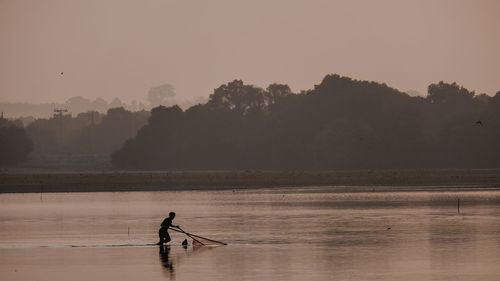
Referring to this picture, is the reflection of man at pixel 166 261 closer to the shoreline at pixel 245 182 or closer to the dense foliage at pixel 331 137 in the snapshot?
the shoreline at pixel 245 182

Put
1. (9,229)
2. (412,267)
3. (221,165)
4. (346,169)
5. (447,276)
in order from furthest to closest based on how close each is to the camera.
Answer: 1. (221,165)
2. (346,169)
3. (9,229)
4. (412,267)
5. (447,276)

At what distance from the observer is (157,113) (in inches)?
7746

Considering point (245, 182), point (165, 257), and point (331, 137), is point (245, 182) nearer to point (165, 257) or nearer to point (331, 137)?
point (331, 137)

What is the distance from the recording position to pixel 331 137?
17325cm

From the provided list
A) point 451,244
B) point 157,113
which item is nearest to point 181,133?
point 157,113

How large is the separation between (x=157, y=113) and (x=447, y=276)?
166 meters

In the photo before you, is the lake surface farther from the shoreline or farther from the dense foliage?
the dense foliage

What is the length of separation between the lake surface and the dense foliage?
95744 millimetres

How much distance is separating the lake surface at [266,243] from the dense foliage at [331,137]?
9574 centimetres

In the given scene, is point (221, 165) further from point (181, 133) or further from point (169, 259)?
point (169, 259)

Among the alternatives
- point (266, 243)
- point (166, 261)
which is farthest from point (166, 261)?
point (266, 243)

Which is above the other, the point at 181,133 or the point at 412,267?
the point at 181,133

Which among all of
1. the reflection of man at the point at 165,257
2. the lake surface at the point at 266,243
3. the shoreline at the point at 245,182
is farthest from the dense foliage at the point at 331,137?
the reflection of man at the point at 165,257

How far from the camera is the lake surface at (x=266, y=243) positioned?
34.4 metres
